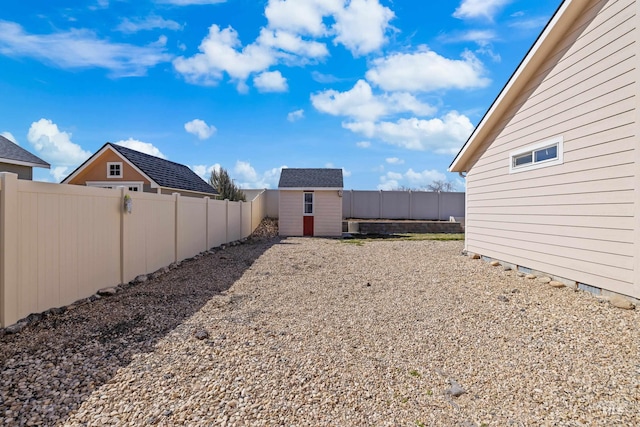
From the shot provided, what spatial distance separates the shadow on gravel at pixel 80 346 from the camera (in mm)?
2553

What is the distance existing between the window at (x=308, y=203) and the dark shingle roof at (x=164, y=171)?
611cm

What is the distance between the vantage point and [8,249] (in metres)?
3.79

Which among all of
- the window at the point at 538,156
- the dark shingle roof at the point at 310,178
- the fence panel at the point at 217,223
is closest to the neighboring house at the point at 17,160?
the fence panel at the point at 217,223

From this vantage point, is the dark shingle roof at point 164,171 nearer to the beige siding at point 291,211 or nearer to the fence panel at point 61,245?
the beige siding at point 291,211

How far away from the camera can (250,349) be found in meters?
3.52

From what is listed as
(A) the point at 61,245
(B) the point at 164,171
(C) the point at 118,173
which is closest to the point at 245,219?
(B) the point at 164,171

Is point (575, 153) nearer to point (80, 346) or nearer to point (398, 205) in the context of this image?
point (80, 346)

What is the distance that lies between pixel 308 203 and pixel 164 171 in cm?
757

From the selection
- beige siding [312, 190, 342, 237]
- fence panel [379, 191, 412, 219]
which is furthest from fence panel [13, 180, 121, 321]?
fence panel [379, 191, 412, 219]

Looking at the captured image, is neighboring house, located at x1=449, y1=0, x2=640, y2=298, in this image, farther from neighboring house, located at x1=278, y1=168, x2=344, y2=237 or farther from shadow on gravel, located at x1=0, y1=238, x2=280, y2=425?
neighboring house, located at x1=278, y1=168, x2=344, y2=237

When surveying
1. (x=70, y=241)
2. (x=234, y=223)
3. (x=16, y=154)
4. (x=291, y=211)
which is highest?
(x=16, y=154)

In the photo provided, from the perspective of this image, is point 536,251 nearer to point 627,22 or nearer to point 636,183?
point 636,183

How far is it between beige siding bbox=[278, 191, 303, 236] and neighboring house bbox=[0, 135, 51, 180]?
10.1 m

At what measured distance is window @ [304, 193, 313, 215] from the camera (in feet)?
57.0
